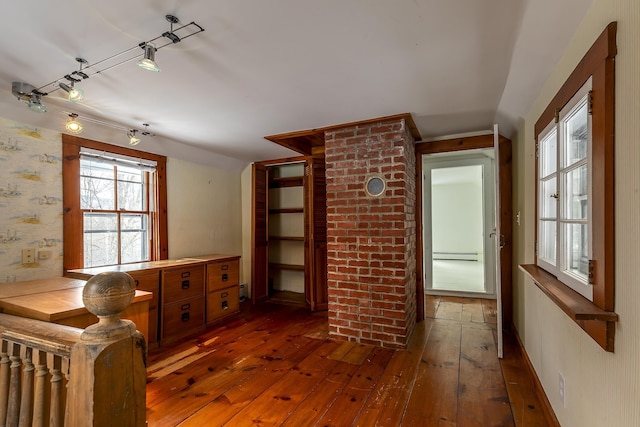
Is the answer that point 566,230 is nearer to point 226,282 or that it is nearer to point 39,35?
point 39,35

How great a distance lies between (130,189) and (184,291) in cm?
129

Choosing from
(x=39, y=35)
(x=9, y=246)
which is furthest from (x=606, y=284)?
(x=9, y=246)

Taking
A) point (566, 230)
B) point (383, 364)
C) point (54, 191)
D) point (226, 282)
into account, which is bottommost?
point (383, 364)

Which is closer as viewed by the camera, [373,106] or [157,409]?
[157,409]

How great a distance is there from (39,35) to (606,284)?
275cm

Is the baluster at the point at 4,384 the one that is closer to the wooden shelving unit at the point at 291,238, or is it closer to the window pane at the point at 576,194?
the window pane at the point at 576,194

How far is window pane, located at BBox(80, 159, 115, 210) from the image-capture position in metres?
2.85

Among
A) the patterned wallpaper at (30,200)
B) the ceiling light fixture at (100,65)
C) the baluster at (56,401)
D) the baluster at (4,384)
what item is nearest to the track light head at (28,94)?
the ceiling light fixture at (100,65)

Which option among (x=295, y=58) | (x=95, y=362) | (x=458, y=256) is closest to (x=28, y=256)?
(x=95, y=362)

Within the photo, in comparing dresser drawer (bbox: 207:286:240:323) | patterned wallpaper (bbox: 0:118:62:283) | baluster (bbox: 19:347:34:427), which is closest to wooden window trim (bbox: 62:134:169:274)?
patterned wallpaper (bbox: 0:118:62:283)

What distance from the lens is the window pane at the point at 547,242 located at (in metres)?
1.85

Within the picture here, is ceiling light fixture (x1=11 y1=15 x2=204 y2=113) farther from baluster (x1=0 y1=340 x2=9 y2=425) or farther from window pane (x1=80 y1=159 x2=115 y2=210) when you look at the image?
baluster (x1=0 y1=340 x2=9 y2=425)

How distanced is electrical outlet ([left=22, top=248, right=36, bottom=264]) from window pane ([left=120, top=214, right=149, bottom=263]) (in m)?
0.80

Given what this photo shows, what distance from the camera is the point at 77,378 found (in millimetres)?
739
